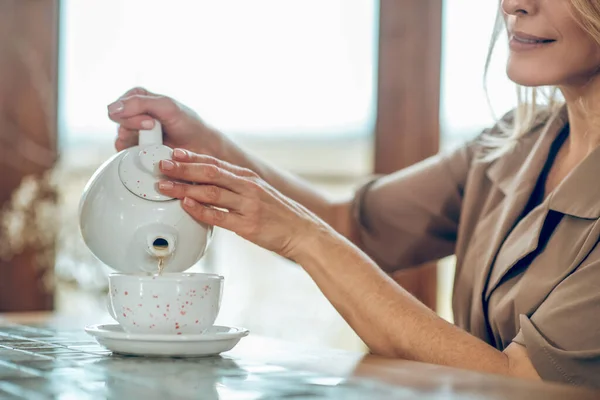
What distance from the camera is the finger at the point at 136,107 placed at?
1341 millimetres

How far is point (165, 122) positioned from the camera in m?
1.49

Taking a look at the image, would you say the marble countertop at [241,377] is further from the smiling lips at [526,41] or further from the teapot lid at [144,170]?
the smiling lips at [526,41]

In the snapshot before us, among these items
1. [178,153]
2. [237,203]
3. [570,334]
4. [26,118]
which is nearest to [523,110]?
[570,334]

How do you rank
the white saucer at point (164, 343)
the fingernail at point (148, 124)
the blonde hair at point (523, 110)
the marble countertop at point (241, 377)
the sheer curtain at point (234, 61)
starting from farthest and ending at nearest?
1. the sheer curtain at point (234, 61)
2. the blonde hair at point (523, 110)
3. the fingernail at point (148, 124)
4. the white saucer at point (164, 343)
5. the marble countertop at point (241, 377)

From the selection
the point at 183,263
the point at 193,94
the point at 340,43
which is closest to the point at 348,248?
the point at 183,263

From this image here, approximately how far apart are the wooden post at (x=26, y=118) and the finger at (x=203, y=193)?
6.90 feet

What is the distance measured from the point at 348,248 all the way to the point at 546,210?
0.35m

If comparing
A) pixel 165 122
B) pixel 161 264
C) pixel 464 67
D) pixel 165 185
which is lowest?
pixel 161 264

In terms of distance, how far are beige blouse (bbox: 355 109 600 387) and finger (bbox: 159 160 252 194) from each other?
44cm

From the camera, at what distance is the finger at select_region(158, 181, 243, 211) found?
3.56 feet

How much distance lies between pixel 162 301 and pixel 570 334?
0.56 m

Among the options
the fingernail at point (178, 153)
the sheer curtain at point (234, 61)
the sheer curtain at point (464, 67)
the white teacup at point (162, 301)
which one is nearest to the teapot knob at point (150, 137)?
the fingernail at point (178, 153)

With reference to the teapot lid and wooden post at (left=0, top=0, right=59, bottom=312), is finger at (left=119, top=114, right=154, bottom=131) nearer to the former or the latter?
the teapot lid

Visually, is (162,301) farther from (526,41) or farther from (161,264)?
(526,41)
